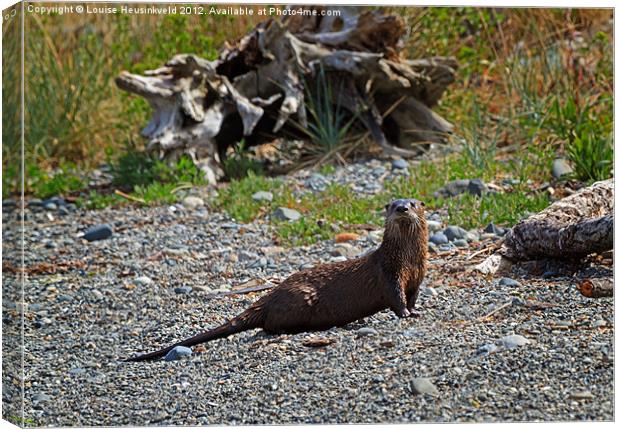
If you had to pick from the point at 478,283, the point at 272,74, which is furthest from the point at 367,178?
the point at 478,283

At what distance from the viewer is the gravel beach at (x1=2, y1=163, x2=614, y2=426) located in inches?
132

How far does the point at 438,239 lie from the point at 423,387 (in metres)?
1.24

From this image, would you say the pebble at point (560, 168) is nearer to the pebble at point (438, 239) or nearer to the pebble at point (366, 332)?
the pebble at point (438, 239)

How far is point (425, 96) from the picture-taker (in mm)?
6430

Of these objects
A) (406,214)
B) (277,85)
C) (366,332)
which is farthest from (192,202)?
(366,332)

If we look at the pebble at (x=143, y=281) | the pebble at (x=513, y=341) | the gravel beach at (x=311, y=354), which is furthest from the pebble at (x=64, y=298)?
the pebble at (x=513, y=341)

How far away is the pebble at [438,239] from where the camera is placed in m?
4.48

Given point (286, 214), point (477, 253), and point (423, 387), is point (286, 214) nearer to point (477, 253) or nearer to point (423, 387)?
point (477, 253)

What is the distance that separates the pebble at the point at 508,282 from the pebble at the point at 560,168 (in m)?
1.07

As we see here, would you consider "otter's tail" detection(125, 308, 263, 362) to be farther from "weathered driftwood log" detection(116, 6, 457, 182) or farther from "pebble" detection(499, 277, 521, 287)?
"weathered driftwood log" detection(116, 6, 457, 182)

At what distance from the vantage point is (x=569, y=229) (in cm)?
406

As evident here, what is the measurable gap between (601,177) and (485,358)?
148 centimetres

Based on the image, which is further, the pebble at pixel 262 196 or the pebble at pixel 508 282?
the pebble at pixel 262 196

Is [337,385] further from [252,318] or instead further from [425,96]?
[425,96]
